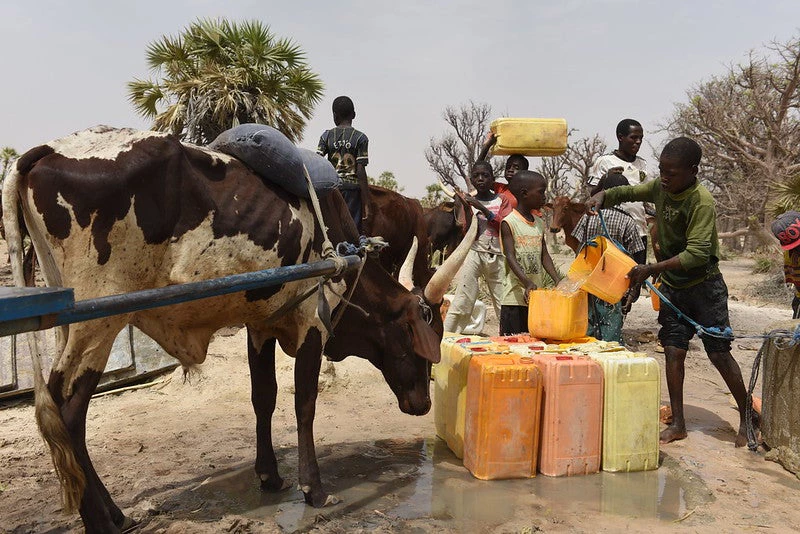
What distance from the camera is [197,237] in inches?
129

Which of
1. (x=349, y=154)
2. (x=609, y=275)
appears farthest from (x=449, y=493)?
(x=349, y=154)

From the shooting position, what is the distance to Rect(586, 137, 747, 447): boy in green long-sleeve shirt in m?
4.55

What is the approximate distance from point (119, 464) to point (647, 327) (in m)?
7.17

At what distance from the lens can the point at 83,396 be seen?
315 cm

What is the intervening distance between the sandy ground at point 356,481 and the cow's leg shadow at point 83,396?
1.20 ft

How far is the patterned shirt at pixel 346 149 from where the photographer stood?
6840 mm

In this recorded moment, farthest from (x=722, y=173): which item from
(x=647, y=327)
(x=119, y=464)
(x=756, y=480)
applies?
(x=119, y=464)

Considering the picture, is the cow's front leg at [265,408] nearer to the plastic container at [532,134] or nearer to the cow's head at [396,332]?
the cow's head at [396,332]

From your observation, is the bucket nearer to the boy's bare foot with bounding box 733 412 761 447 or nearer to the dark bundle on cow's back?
the boy's bare foot with bounding box 733 412 761 447

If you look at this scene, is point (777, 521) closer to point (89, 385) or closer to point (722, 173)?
point (89, 385)

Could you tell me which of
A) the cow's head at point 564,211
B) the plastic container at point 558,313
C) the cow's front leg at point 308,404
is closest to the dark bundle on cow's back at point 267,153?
the cow's front leg at point 308,404

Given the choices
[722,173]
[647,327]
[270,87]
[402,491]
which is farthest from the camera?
[722,173]

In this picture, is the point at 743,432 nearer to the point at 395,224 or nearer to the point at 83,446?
the point at 395,224

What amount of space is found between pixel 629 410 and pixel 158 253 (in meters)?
2.97
